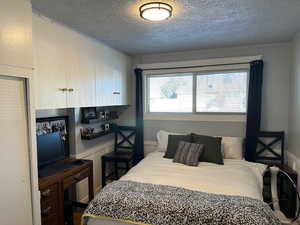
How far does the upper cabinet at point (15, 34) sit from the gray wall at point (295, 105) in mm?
3037

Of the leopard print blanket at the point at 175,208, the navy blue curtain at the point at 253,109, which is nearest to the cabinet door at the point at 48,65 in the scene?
the leopard print blanket at the point at 175,208

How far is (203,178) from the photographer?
2.18 metres

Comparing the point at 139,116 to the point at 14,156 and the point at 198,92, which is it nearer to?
the point at 198,92

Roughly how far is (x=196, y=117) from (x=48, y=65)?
2.38 m

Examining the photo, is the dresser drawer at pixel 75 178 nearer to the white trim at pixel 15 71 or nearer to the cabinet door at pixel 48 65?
the cabinet door at pixel 48 65

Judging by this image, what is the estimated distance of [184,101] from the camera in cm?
356

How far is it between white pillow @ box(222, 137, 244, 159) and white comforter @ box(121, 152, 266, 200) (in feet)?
0.36

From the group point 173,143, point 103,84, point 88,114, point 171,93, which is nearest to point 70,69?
point 103,84

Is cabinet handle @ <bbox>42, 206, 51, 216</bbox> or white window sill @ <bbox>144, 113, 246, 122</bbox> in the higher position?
white window sill @ <bbox>144, 113, 246, 122</bbox>

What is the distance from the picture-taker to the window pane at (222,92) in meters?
3.23

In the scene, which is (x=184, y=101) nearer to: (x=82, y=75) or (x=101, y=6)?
(x=82, y=75)

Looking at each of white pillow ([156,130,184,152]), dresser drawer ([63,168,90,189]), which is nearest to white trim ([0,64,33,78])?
dresser drawer ([63,168,90,189])

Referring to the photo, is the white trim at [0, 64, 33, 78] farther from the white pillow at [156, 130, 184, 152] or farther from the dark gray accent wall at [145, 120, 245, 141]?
the dark gray accent wall at [145, 120, 245, 141]

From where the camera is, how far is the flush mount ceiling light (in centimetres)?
170
